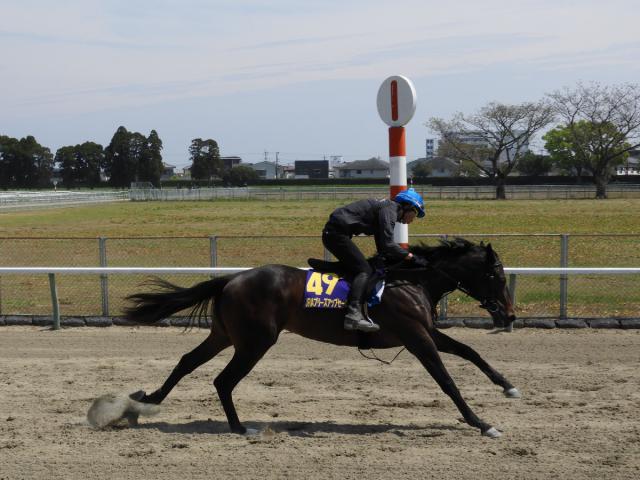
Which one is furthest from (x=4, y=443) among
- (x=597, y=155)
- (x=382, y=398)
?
(x=597, y=155)

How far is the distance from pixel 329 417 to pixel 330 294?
1.14m

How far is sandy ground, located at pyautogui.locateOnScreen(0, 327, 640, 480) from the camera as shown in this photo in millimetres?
5738

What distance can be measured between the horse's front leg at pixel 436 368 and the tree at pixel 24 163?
9627cm

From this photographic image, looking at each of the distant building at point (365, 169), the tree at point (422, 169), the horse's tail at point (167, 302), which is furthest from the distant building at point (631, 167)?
the horse's tail at point (167, 302)

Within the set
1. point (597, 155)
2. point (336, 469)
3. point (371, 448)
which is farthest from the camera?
point (597, 155)

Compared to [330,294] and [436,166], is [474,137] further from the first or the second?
[330,294]

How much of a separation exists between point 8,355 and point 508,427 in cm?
655

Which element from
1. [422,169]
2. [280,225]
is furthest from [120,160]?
[280,225]

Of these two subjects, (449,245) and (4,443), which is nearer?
(4,443)

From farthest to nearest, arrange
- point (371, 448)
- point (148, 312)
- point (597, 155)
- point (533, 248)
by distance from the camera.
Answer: point (597, 155) → point (533, 248) → point (148, 312) → point (371, 448)

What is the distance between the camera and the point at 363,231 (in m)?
6.79

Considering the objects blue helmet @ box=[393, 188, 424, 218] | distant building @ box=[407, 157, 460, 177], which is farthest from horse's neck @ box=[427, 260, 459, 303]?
distant building @ box=[407, 157, 460, 177]

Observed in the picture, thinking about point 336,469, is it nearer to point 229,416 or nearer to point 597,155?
point 229,416

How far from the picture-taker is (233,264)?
18.4m
